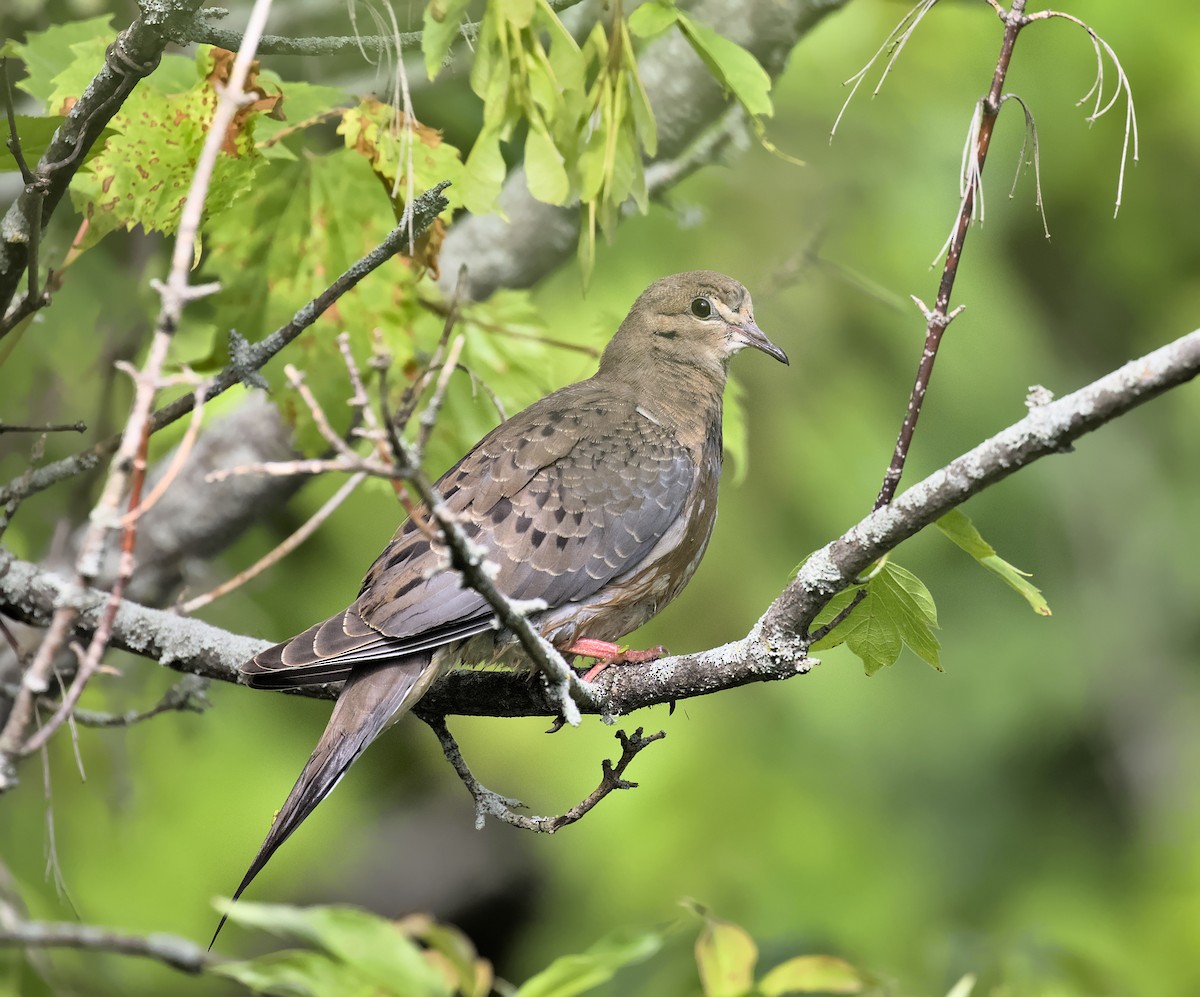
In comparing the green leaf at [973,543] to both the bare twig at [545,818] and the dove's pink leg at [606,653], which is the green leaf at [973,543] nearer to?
the bare twig at [545,818]

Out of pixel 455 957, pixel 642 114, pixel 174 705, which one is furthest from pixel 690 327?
pixel 455 957

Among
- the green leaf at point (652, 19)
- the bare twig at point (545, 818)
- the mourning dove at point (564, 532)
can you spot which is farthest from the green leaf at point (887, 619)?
the green leaf at point (652, 19)

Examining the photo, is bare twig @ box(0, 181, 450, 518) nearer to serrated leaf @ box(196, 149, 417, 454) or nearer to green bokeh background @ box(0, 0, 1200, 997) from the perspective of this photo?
serrated leaf @ box(196, 149, 417, 454)

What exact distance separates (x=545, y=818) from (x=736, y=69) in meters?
1.36

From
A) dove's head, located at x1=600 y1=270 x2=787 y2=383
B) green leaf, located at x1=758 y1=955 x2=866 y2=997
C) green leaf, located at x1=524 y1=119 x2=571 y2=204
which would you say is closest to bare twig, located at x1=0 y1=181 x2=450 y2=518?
green leaf, located at x1=524 y1=119 x2=571 y2=204

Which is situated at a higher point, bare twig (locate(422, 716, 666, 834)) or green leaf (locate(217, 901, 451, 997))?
bare twig (locate(422, 716, 666, 834))

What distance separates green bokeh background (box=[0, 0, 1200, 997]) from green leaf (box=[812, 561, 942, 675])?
199cm

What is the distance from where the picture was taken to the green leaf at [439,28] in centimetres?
217

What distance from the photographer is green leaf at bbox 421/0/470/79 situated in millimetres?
2170

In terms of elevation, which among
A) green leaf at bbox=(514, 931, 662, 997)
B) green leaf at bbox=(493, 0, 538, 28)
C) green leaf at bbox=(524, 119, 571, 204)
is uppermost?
green leaf at bbox=(493, 0, 538, 28)

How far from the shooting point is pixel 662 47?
407cm

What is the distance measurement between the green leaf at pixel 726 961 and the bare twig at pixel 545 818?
16.2 inches

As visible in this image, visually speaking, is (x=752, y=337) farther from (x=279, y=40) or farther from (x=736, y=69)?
(x=279, y=40)

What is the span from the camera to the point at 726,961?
5.90 feet
